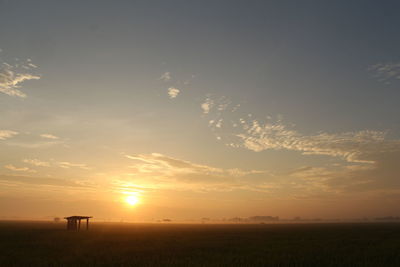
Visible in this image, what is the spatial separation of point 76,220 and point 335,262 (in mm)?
49082

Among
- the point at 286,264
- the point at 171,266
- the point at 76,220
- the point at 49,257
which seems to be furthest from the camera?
the point at 76,220

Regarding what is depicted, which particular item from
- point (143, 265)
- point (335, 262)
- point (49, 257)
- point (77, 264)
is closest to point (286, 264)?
point (335, 262)

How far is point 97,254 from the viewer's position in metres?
25.5

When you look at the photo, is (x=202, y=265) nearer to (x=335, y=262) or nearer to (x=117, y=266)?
(x=117, y=266)

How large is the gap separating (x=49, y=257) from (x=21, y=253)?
11.3 feet

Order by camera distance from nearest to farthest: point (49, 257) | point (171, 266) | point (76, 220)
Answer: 1. point (171, 266)
2. point (49, 257)
3. point (76, 220)

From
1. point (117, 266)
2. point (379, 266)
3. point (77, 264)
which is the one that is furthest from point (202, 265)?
point (379, 266)

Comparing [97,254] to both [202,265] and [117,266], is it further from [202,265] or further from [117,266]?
[202,265]

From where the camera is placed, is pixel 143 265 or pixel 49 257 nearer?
pixel 143 265

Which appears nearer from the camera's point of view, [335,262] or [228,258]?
[335,262]

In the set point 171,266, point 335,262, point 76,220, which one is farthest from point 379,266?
point 76,220

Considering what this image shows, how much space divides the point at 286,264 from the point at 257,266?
93.3 inches

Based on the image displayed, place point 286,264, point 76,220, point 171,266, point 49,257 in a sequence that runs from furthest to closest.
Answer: point 76,220
point 49,257
point 286,264
point 171,266

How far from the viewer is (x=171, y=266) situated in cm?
2005
